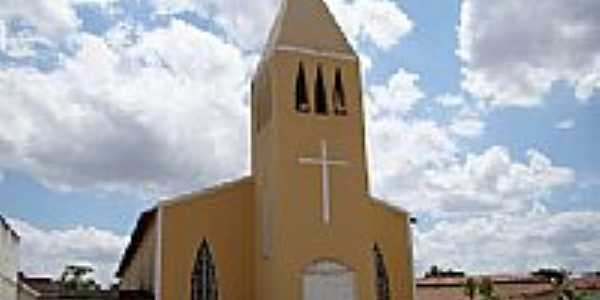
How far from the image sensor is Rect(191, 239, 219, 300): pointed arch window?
94.0ft

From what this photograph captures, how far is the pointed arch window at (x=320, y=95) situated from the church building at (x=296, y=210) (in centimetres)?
4

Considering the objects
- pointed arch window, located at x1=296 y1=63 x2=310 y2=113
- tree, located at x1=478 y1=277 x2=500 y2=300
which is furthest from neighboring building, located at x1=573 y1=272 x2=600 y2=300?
pointed arch window, located at x1=296 y1=63 x2=310 y2=113

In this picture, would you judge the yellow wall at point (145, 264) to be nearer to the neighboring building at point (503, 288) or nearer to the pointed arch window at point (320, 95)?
the pointed arch window at point (320, 95)

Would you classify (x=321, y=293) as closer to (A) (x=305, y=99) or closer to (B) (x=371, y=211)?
(B) (x=371, y=211)

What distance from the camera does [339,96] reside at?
2997cm

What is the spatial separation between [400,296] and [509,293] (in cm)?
2315

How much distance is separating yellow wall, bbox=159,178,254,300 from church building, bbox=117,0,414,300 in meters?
0.04

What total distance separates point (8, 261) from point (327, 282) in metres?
10.6

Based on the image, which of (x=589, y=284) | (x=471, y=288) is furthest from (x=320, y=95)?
(x=589, y=284)

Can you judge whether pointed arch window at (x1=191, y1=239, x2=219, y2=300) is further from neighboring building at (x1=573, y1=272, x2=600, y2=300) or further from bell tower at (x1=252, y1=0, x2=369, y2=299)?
neighboring building at (x1=573, y1=272, x2=600, y2=300)

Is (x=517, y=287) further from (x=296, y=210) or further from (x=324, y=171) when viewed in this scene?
(x=296, y=210)

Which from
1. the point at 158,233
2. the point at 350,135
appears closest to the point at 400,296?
the point at 350,135

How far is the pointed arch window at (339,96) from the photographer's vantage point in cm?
2966

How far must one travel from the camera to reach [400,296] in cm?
3105
